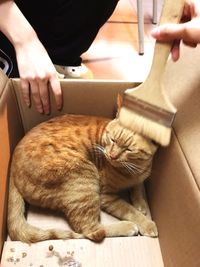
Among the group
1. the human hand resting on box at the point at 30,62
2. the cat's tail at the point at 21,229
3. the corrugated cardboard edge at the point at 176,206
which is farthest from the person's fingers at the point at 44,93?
the corrugated cardboard edge at the point at 176,206

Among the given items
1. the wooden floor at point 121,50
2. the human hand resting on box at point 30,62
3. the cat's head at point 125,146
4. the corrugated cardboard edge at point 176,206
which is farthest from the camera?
the wooden floor at point 121,50

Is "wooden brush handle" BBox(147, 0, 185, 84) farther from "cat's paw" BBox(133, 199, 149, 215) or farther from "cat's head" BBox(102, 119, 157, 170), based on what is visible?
"cat's paw" BBox(133, 199, 149, 215)

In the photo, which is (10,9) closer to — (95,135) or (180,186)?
(95,135)

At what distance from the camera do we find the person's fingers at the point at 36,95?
90cm

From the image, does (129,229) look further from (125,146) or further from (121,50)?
(121,50)

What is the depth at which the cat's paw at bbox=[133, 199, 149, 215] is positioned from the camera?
94 cm

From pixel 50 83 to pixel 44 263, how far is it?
0.46 meters

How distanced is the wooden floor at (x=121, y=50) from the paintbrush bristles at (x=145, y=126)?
2.22 ft

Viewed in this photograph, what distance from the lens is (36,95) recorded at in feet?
3.01

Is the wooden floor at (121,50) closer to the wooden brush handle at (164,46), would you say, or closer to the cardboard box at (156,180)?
the cardboard box at (156,180)

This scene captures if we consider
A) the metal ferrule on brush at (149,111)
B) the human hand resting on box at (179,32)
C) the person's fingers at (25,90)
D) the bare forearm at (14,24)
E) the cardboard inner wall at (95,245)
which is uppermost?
the human hand resting on box at (179,32)

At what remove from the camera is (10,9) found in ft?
3.01

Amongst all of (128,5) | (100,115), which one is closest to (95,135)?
(100,115)

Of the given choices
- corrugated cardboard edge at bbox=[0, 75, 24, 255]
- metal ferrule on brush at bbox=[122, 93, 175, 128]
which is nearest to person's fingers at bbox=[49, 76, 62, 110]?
A: corrugated cardboard edge at bbox=[0, 75, 24, 255]
